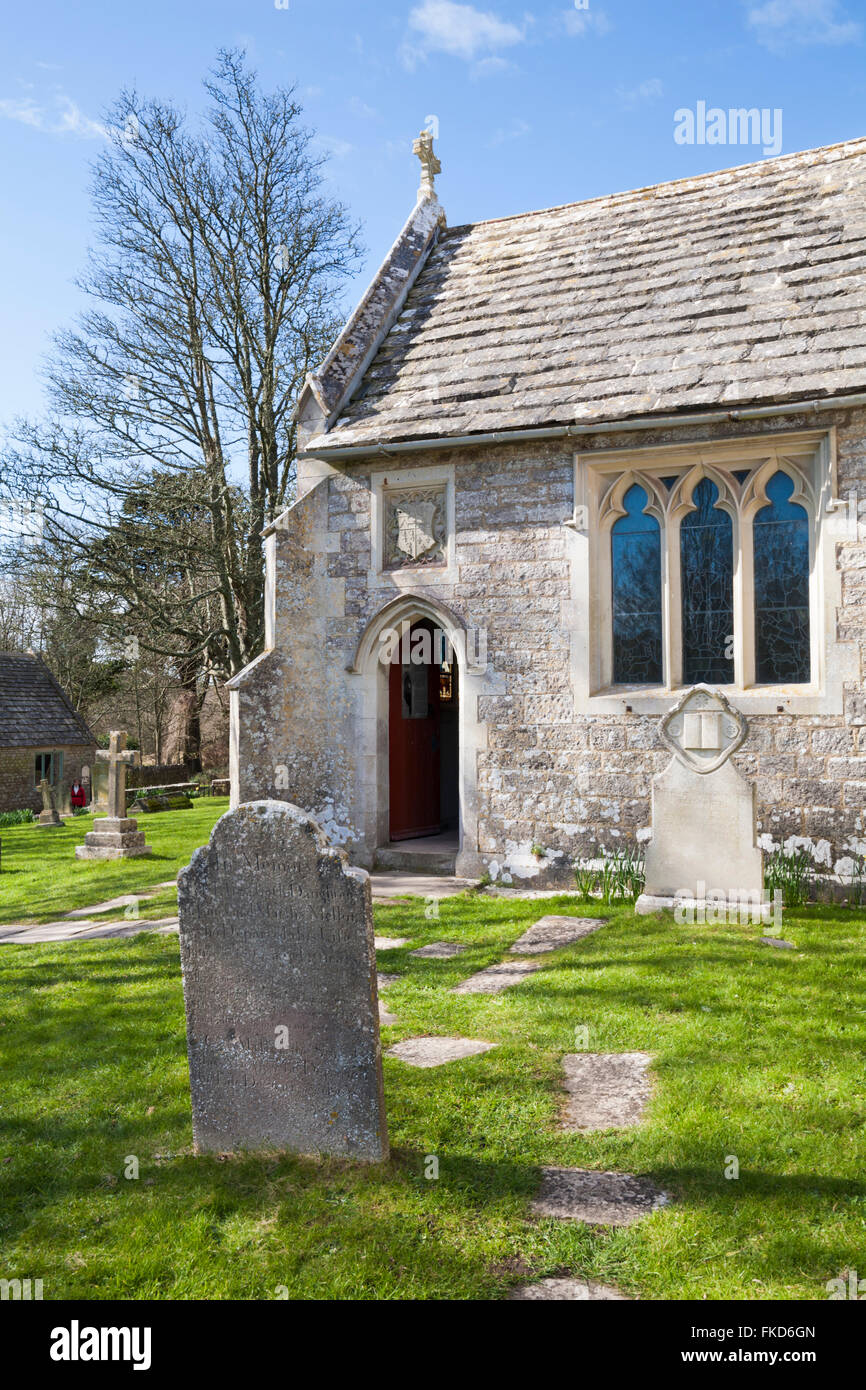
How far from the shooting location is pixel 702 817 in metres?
7.23

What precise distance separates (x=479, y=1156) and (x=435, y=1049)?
47.6 inches

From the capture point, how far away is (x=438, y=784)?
12039 millimetres

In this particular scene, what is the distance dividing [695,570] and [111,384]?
14.4m

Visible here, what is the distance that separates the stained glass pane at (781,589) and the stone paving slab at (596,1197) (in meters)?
5.91

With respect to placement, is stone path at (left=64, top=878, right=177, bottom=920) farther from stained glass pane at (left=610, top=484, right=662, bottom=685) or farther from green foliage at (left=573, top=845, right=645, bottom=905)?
stained glass pane at (left=610, top=484, right=662, bottom=685)

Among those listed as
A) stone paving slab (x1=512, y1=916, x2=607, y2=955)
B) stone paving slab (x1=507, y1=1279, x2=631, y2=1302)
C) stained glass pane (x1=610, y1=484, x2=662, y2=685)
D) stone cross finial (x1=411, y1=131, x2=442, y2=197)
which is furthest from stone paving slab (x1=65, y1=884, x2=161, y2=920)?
stone cross finial (x1=411, y1=131, x2=442, y2=197)

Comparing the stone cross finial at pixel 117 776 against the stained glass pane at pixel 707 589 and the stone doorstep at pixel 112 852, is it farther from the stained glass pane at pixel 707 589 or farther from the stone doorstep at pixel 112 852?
the stained glass pane at pixel 707 589

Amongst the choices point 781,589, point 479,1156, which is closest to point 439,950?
point 479,1156

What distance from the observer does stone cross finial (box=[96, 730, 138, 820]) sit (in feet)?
40.7

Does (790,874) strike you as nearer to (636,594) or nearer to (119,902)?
(636,594)

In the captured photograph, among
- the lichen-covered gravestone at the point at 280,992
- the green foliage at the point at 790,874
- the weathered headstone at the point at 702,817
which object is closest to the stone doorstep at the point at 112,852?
the weathered headstone at the point at 702,817

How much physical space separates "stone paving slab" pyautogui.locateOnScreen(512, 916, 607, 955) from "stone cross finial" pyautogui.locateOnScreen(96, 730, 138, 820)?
7147mm

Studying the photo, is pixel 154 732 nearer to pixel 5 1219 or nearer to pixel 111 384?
pixel 111 384

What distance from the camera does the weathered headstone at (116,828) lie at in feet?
39.5
